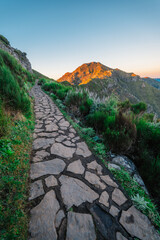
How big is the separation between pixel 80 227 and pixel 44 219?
411 mm

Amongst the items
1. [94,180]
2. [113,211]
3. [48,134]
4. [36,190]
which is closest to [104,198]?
[113,211]

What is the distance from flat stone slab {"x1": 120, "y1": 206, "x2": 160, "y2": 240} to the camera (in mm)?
1084

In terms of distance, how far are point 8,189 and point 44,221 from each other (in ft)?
1.80

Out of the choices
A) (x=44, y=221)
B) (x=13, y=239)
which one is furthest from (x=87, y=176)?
(x=13, y=239)

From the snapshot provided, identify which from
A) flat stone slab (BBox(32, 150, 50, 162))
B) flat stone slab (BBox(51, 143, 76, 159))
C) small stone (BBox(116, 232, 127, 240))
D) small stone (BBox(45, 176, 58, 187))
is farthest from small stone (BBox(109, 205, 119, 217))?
flat stone slab (BBox(32, 150, 50, 162))

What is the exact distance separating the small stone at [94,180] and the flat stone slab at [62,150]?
56cm

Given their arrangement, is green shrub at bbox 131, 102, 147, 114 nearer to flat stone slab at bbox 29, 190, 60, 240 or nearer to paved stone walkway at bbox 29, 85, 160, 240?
paved stone walkway at bbox 29, 85, 160, 240

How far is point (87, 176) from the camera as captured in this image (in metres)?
1.69

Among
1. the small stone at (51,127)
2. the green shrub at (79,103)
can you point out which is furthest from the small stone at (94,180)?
the green shrub at (79,103)

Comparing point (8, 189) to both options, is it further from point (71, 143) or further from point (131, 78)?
point (131, 78)

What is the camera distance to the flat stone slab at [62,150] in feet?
6.98

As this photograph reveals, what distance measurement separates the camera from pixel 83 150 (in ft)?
7.64

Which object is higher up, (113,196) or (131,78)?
(131,78)

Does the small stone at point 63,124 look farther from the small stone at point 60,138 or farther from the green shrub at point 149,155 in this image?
the green shrub at point 149,155
